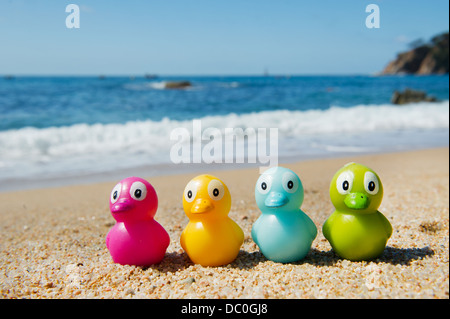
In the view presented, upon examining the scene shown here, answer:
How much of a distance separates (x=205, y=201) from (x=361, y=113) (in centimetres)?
1556

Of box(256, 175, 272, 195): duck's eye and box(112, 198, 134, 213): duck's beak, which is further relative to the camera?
box(256, 175, 272, 195): duck's eye

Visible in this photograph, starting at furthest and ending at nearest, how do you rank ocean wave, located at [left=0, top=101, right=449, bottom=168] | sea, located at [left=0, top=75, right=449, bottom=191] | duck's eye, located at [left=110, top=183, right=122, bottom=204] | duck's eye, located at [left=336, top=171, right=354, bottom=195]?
ocean wave, located at [left=0, top=101, right=449, bottom=168] < sea, located at [left=0, top=75, right=449, bottom=191] < duck's eye, located at [left=110, top=183, right=122, bottom=204] < duck's eye, located at [left=336, top=171, right=354, bottom=195]

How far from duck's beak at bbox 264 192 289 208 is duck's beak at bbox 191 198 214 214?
0.48 metres

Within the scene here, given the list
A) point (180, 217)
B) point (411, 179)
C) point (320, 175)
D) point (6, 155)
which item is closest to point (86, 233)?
point (180, 217)

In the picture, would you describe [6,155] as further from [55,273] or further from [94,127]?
[55,273]

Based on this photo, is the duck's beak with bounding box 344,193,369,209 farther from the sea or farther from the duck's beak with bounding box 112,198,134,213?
the sea

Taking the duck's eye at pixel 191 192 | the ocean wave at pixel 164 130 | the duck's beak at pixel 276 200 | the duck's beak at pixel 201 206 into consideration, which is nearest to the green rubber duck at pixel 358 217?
the duck's beak at pixel 276 200

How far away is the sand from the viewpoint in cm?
305

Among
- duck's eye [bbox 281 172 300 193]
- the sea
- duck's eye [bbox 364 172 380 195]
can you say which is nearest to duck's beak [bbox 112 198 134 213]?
duck's eye [bbox 281 172 300 193]

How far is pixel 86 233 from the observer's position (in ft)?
16.0

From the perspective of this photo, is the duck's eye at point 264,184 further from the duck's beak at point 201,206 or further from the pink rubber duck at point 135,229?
the pink rubber duck at point 135,229

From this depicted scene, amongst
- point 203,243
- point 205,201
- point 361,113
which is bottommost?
point 203,243

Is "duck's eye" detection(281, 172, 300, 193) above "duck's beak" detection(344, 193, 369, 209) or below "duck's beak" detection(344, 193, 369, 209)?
above
